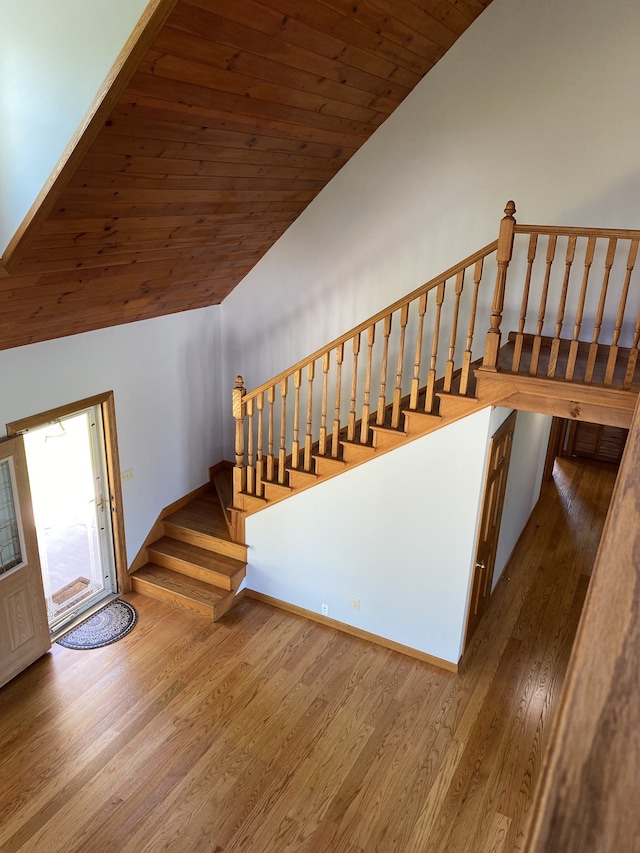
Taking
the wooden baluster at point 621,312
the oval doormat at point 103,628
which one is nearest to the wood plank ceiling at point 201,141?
the wooden baluster at point 621,312

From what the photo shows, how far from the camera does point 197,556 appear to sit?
5.64 metres

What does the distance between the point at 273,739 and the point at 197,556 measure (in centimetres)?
196

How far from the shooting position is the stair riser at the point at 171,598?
525cm

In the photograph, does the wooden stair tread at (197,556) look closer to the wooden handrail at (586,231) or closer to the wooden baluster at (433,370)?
the wooden baluster at (433,370)

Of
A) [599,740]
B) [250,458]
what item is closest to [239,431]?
[250,458]

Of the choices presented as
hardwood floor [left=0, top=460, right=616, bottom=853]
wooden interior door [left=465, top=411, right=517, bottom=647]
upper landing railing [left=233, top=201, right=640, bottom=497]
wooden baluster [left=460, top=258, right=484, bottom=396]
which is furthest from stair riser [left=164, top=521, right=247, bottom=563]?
wooden baluster [left=460, top=258, right=484, bottom=396]

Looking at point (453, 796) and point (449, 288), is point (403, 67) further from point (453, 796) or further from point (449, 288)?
point (453, 796)

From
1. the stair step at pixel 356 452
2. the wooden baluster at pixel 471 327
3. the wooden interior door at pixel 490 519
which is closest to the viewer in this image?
the wooden baluster at pixel 471 327

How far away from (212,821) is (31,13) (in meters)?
4.47

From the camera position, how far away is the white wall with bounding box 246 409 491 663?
4.33 meters

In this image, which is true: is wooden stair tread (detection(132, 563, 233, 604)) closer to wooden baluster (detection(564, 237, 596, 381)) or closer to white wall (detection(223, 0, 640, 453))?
white wall (detection(223, 0, 640, 453))

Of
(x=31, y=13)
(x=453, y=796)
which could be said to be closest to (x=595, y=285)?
(x=453, y=796)

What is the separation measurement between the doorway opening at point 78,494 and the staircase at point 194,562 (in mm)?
367

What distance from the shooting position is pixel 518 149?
4.62 m
